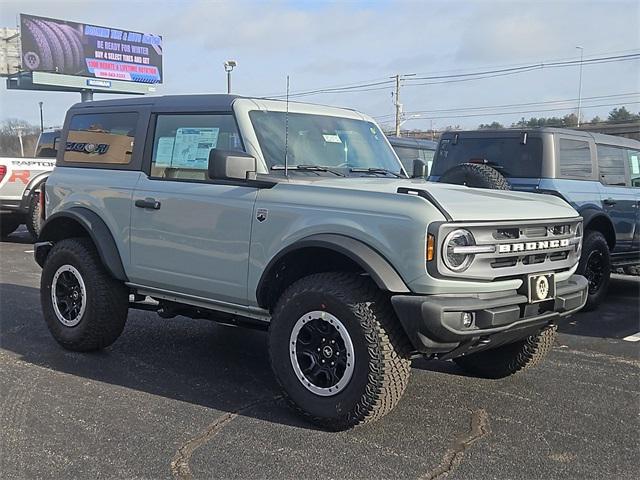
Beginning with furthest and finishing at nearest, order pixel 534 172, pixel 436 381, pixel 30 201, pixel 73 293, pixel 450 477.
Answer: pixel 30 201
pixel 534 172
pixel 73 293
pixel 436 381
pixel 450 477

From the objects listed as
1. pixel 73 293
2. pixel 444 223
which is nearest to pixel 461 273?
pixel 444 223

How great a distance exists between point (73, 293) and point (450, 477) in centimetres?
355

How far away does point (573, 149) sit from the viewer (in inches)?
299

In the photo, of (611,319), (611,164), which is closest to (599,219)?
(611,164)

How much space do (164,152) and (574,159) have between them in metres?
4.67

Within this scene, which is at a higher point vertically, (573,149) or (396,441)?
(573,149)

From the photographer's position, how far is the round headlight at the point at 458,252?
371cm

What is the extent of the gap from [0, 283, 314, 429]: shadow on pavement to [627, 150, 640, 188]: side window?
5.24m

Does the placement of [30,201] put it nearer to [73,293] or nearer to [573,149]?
[73,293]

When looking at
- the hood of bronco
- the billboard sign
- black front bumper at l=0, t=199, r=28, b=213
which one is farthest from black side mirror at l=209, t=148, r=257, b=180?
the billboard sign

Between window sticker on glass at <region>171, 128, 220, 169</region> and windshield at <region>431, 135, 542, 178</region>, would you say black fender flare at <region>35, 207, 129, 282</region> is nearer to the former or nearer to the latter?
window sticker on glass at <region>171, 128, 220, 169</region>

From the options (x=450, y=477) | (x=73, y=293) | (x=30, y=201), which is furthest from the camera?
(x=30, y=201)

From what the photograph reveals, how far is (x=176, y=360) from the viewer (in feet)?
17.8

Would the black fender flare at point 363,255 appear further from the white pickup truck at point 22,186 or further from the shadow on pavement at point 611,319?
the white pickup truck at point 22,186
